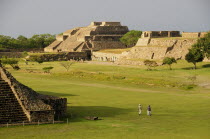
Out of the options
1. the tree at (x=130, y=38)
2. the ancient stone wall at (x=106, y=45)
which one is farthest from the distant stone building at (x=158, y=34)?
the ancient stone wall at (x=106, y=45)

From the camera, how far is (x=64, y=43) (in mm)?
140250

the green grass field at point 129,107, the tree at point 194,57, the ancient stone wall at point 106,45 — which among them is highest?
the ancient stone wall at point 106,45

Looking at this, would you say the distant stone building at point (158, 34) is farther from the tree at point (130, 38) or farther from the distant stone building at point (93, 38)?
the distant stone building at point (93, 38)

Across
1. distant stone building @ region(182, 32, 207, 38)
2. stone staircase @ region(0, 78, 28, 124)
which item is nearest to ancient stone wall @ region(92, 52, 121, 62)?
distant stone building @ region(182, 32, 207, 38)

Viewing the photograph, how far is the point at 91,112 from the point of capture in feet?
118

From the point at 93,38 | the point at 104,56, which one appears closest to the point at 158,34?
the point at 104,56

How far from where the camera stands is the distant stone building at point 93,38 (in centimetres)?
12912

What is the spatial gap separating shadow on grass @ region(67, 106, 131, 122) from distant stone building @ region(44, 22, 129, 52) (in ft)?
286

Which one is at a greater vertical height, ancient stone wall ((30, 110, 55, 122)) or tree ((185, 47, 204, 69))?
tree ((185, 47, 204, 69))

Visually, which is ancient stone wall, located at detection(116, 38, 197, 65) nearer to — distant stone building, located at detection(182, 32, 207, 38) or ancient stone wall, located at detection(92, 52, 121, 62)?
distant stone building, located at detection(182, 32, 207, 38)

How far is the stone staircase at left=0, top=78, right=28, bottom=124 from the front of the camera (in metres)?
30.5

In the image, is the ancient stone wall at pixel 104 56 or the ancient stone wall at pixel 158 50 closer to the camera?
the ancient stone wall at pixel 158 50

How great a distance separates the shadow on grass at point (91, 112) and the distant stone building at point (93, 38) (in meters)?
87.3

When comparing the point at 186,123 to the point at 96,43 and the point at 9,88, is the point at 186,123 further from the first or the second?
the point at 96,43
